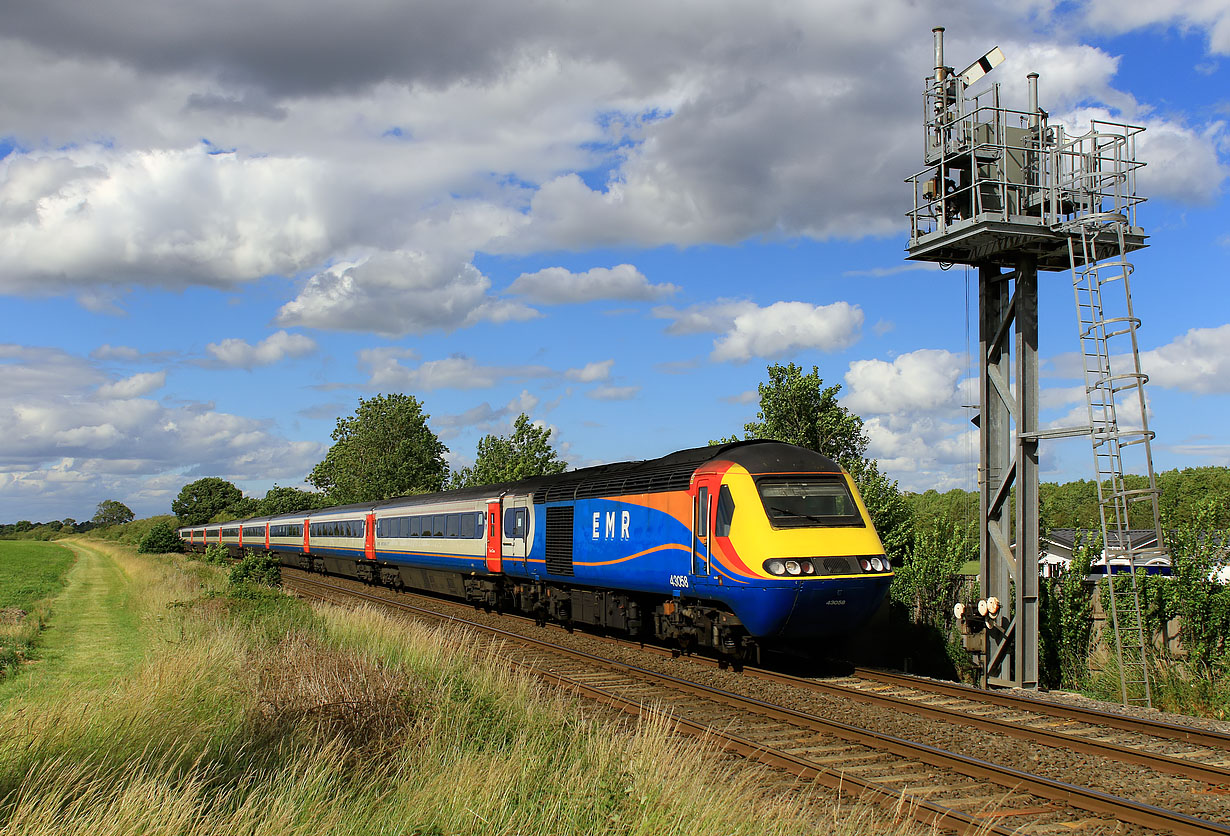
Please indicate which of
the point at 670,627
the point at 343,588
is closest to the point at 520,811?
the point at 670,627

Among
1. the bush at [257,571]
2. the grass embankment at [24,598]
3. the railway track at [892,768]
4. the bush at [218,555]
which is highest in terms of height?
the bush at [218,555]

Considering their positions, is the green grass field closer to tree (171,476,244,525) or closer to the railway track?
the railway track

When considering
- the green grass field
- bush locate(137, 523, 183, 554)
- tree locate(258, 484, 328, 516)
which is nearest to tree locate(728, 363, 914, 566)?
the green grass field

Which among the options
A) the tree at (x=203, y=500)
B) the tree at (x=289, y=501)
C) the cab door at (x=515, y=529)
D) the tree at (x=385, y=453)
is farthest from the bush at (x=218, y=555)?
the tree at (x=203, y=500)

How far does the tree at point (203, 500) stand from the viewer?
127125mm

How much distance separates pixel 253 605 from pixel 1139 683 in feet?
59.1

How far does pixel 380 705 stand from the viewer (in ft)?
31.4

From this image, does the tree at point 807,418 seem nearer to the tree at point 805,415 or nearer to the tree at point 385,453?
the tree at point 805,415

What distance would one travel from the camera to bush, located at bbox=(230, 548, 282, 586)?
2769 centimetres

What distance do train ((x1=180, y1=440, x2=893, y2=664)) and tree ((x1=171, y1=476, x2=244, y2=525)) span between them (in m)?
114

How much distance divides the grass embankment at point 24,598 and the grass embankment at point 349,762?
958cm

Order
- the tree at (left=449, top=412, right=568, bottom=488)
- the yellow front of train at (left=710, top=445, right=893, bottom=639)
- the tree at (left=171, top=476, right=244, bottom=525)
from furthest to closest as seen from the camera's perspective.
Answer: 1. the tree at (left=171, top=476, right=244, bottom=525)
2. the tree at (left=449, top=412, right=568, bottom=488)
3. the yellow front of train at (left=710, top=445, right=893, bottom=639)

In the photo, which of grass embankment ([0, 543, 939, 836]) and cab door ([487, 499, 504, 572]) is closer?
grass embankment ([0, 543, 939, 836])

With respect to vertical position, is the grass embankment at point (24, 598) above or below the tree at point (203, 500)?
below
